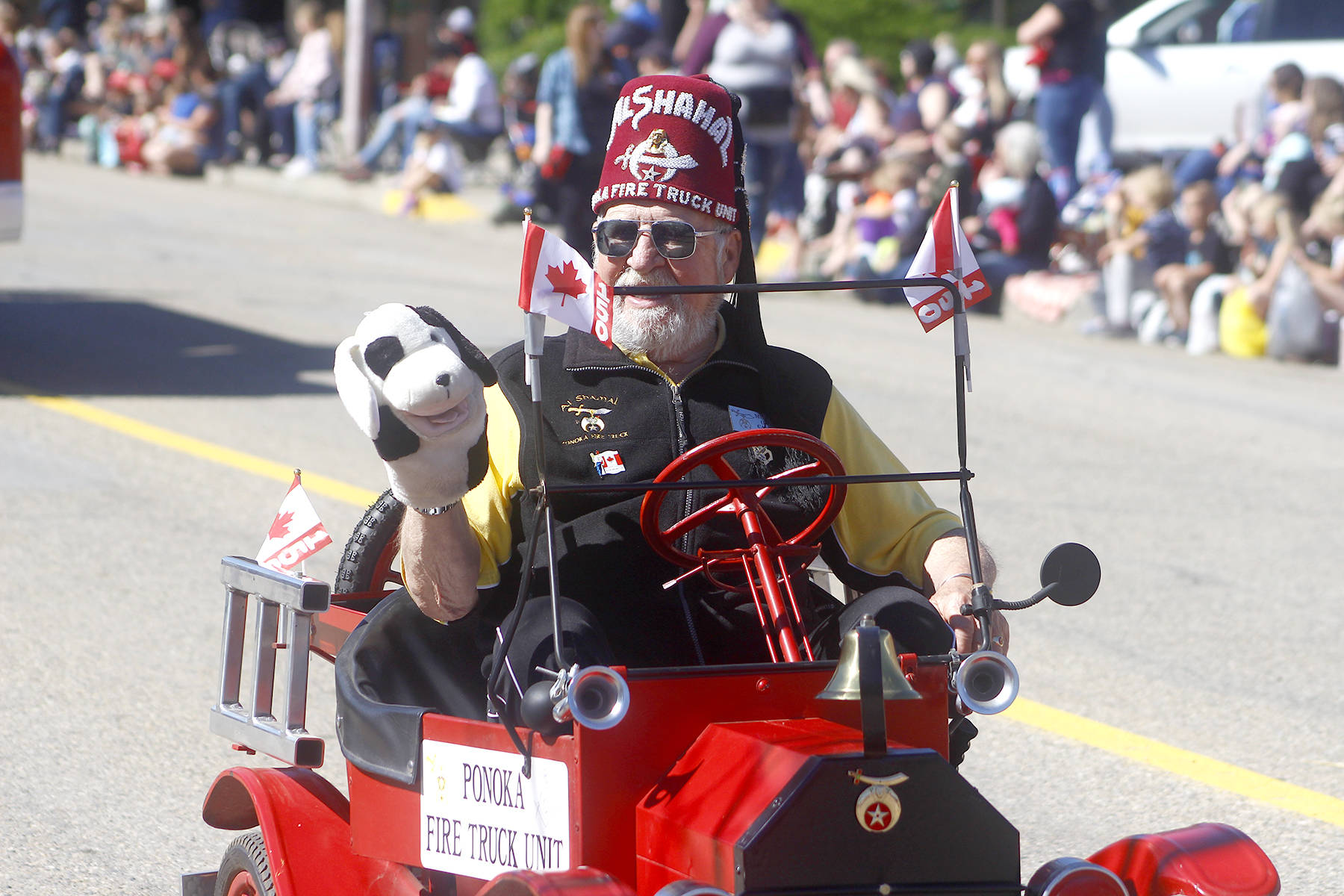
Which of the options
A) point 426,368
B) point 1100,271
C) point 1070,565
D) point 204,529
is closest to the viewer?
point 426,368

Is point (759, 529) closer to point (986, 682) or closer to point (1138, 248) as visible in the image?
point (986, 682)

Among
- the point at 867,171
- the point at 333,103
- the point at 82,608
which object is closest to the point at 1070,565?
the point at 82,608

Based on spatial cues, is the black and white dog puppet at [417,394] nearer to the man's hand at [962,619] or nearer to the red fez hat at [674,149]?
the red fez hat at [674,149]

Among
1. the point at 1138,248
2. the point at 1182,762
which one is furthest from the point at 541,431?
the point at 1138,248

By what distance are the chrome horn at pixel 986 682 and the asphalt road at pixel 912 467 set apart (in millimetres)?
1247

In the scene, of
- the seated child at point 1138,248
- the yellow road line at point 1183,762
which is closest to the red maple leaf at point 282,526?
the yellow road line at point 1183,762

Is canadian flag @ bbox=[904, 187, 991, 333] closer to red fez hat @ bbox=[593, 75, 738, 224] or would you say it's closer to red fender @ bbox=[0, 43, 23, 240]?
red fez hat @ bbox=[593, 75, 738, 224]

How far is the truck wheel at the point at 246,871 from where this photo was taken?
2.93m

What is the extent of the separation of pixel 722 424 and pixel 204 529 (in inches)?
137

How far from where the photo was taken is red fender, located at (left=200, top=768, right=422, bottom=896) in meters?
2.88

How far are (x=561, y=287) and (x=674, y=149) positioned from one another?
805 mm

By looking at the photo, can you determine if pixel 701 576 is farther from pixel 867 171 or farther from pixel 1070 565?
pixel 867 171

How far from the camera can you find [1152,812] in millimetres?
4047

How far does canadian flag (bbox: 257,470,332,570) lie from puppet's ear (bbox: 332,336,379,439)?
660mm
